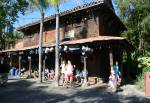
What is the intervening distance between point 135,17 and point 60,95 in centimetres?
1217

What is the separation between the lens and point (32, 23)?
31.8m

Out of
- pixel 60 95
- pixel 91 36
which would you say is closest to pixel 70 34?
pixel 91 36

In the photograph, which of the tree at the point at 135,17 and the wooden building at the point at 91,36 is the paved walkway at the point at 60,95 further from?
the tree at the point at 135,17

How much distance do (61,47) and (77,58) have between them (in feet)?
7.66

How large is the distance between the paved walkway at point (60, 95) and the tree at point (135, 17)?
764cm

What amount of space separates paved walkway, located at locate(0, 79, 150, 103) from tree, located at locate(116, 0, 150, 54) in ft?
25.1

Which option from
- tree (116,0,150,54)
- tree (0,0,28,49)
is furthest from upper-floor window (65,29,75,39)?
tree (0,0,28,49)

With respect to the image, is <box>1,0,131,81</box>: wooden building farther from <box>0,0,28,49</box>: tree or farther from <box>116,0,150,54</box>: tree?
<box>0,0,28,49</box>: tree

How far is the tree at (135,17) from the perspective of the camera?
27766 millimetres

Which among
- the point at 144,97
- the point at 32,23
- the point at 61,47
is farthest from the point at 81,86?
the point at 32,23

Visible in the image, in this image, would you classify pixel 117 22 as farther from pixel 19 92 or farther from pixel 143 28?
pixel 19 92

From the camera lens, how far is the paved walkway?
18.3 metres

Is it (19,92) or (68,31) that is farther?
(68,31)

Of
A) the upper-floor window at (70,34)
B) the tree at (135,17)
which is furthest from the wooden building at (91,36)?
the tree at (135,17)
